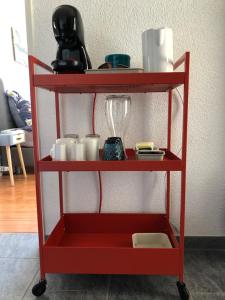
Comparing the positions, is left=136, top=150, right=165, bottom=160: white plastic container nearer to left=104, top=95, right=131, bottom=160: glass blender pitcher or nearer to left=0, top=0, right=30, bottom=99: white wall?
left=104, top=95, right=131, bottom=160: glass blender pitcher

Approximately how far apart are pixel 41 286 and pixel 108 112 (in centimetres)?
83

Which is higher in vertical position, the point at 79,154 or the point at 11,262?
the point at 79,154

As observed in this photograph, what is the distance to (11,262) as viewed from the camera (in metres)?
1.30

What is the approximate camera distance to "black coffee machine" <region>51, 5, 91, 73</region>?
982mm

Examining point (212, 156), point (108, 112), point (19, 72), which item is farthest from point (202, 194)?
point (19, 72)

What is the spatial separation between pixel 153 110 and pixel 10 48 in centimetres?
271

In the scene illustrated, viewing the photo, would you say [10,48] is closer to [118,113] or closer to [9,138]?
[9,138]

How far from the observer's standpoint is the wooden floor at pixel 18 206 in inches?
66.9

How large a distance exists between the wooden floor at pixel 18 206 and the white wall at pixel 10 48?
4.01ft

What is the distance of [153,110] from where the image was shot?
4.29ft

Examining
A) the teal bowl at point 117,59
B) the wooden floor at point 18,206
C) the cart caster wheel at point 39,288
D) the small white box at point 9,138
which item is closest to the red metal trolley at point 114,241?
the cart caster wheel at point 39,288

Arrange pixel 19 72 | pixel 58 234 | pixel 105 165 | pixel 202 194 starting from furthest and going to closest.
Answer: pixel 19 72
pixel 202 194
pixel 58 234
pixel 105 165

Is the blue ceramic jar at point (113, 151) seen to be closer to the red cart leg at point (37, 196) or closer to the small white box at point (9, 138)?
the red cart leg at point (37, 196)

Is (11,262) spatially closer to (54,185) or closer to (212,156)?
(54,185)
